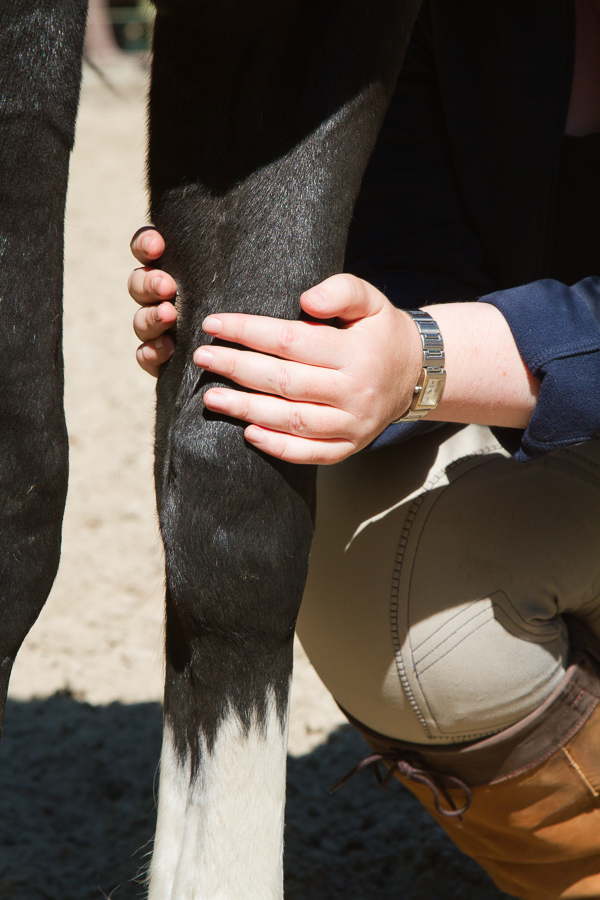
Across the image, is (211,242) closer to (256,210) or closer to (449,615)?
(256,210)

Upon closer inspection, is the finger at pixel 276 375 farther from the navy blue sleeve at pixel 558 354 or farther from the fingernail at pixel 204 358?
the navy blue sleeve at pixel 558 354

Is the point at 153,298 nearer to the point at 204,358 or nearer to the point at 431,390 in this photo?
the point at 204,358

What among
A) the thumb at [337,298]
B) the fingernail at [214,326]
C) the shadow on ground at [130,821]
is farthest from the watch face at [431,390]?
the shadow on ground at [130,821]

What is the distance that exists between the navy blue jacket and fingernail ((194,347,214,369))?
11.2 inches

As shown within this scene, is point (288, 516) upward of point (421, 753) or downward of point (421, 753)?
upward

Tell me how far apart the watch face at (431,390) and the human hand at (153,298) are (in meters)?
0.26

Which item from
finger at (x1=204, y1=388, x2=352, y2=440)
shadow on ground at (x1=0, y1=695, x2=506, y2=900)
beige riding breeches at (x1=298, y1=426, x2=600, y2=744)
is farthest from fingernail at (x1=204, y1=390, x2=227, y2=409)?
shadow on ground at (x1=0, y1=695, x2=506, y2=900)

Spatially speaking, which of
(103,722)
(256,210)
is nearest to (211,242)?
(256,210)

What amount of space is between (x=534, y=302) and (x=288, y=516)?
32 centimetres

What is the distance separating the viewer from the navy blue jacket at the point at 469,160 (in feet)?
3.29

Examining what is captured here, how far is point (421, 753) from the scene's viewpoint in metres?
1.11

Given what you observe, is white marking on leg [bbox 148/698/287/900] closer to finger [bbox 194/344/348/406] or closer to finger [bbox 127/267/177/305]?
finger [bbox 194/344/348/406]

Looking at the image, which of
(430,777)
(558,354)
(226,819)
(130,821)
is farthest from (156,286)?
(130,821)

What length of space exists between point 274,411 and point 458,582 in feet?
1.32
